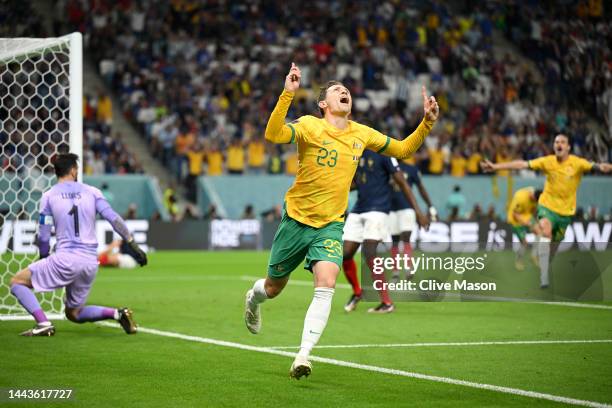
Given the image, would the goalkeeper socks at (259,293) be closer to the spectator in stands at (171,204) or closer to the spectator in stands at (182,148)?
the spectator in stands at (171,204)

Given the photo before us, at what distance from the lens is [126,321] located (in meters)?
11.2

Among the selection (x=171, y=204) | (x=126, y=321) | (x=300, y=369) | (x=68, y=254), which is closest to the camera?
(x=300, y=369)

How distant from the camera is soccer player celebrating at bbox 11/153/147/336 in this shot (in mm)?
11000

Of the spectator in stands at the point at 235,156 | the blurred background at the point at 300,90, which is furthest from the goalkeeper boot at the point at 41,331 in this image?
the spectator in stands at the point at 235,156

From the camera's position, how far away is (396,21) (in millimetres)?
41438

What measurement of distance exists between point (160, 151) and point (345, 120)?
84.8 ft

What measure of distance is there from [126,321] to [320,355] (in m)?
2.51

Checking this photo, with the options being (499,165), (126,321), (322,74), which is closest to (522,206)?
(499,165)

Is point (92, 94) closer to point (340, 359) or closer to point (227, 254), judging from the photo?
point (227, 254)

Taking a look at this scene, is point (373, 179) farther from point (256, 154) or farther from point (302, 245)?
point (256, 154)

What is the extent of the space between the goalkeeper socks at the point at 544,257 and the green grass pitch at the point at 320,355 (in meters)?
1.65

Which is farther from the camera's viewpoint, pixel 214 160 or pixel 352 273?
pixel 214 160

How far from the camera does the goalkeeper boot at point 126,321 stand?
36.7 ft

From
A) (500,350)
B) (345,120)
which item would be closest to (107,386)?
(345,120)
